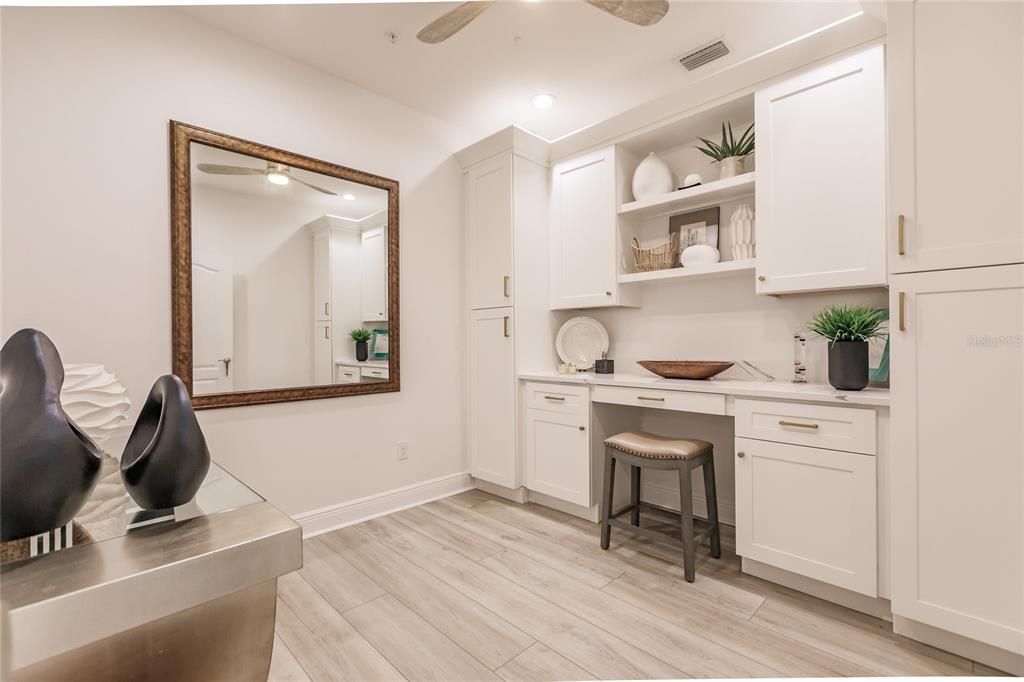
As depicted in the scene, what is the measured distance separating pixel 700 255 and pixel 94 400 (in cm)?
285

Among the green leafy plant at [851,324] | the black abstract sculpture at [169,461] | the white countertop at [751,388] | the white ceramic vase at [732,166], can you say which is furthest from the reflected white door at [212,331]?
the green leafy plant at [851,324]

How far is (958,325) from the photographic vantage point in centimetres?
154

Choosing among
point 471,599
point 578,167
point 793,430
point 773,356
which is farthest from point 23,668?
point 578,167

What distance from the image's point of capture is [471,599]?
77.0 inches

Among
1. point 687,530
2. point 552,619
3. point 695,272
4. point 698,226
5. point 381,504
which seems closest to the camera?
point 552,619

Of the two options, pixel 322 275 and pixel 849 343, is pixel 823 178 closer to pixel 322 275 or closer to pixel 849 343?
pixel 849 343

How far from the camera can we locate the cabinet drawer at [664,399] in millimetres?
2225

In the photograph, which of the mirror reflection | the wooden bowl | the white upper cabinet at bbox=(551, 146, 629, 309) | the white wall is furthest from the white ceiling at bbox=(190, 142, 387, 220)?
the wooden bowl

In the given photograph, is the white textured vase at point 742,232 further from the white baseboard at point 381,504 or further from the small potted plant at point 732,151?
the white baseboard at point 381,504

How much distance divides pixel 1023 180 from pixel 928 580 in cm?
134

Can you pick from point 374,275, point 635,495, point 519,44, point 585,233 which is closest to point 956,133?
point 585,233

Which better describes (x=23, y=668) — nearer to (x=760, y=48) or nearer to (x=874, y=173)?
(x=874, y=173)

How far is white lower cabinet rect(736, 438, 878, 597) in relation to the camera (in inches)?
69.6

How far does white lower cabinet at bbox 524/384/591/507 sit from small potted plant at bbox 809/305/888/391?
124cm
